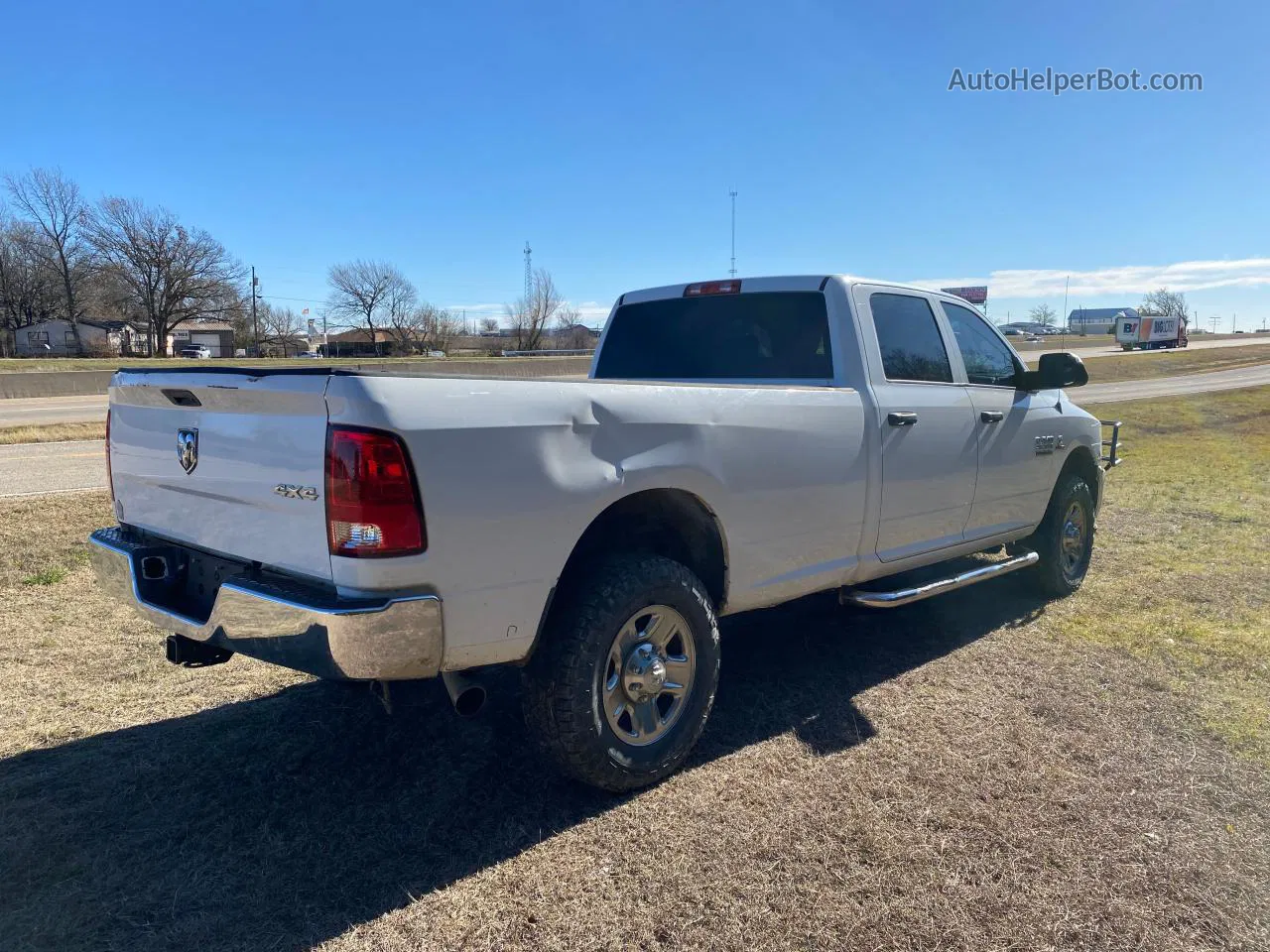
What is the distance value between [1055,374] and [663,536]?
3.21m

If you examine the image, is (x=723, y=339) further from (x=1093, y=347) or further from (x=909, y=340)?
(x=1093, y=347)

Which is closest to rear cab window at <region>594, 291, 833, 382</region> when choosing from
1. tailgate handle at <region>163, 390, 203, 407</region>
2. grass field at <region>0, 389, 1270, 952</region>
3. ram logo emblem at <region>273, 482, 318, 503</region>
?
grass field at <region>0, 389, 1270, 952</region>

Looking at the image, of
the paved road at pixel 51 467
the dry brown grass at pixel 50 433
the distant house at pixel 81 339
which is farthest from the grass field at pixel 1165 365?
the distant house at pixel 81 339

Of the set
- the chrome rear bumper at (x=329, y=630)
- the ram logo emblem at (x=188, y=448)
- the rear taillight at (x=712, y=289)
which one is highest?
the rear taillight at (x=712, y=289)

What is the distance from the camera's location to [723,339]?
4.81 metres

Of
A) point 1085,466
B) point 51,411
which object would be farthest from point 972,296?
point 1085,466

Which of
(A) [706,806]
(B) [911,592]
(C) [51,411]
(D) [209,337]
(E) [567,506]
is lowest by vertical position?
(A) [706,806]

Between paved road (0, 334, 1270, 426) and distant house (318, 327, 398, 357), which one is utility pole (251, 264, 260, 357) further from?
paved road (0, 334, 1270, 426)

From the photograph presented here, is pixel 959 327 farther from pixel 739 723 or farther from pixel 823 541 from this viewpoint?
pixel 739 723

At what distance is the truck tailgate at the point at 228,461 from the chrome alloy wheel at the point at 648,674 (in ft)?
3.72

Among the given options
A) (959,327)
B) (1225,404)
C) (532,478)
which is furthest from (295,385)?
(1225,404)

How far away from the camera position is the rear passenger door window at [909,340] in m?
4.61

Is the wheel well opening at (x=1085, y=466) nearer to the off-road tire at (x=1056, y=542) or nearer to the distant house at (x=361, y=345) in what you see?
the off-road tire at (x=1056, y=542)

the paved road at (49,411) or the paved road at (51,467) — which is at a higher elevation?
the paved road at (49,411)
